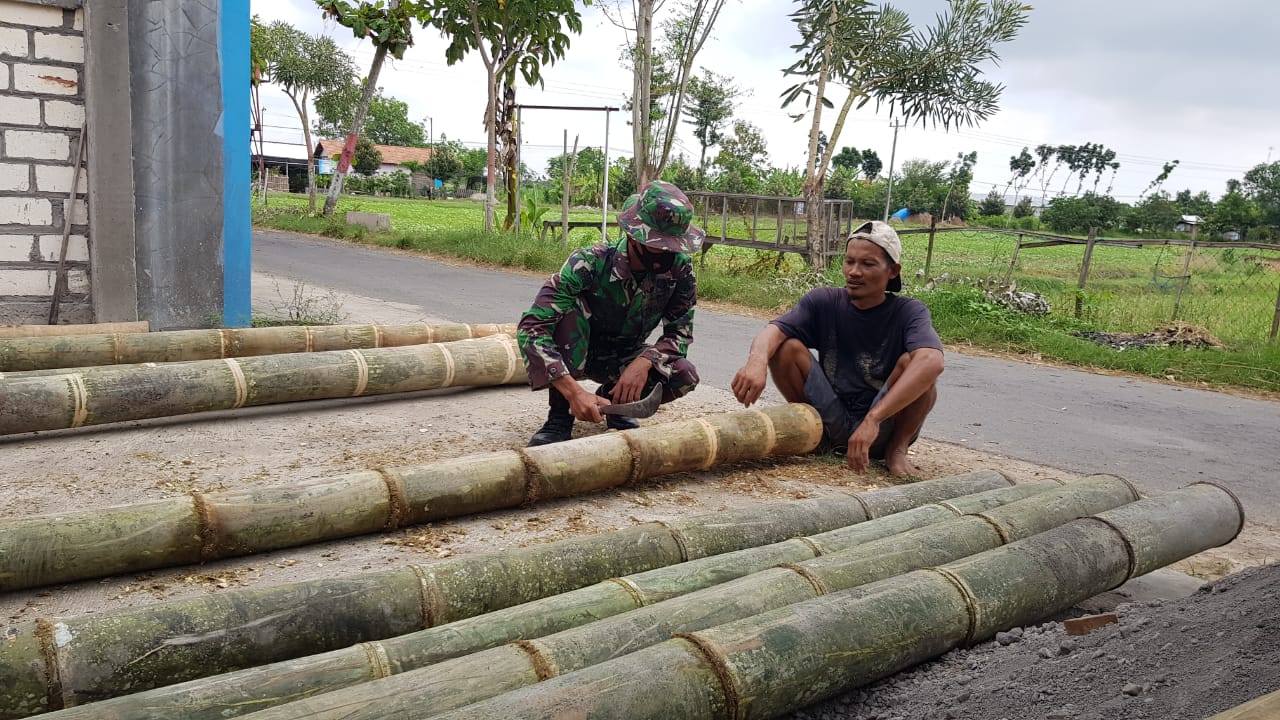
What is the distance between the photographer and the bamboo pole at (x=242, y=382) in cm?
399

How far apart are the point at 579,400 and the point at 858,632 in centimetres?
204

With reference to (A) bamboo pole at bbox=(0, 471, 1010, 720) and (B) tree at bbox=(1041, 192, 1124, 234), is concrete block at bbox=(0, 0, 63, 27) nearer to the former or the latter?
(A) bamboo pole at bbox=(0, 471, 1010, 720)

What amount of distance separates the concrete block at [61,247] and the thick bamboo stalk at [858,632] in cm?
546

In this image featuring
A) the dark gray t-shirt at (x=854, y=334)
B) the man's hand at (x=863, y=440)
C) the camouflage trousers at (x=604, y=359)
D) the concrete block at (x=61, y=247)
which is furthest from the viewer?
the concrete block at (x=61, y=247)

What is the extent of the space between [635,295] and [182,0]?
4.13 meters

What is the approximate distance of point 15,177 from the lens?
18.8 feet

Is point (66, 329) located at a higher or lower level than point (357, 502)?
higher

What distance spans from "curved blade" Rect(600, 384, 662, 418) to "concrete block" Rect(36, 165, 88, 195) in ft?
13.2

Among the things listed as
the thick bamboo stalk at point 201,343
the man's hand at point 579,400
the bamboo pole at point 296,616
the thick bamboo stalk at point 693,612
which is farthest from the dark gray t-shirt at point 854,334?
the thick bamboo stalk at point 201,343

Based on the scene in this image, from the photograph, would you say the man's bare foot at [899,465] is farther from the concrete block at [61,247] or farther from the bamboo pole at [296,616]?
the concrete block at [61,247]

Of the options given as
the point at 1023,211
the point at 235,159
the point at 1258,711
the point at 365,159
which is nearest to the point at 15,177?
the point at 235,159

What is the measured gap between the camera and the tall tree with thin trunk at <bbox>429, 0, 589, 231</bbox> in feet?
50.2

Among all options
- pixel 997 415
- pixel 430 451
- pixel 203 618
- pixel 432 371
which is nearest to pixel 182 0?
pixel 432 371

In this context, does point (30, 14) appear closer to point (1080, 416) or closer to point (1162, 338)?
point (1080, 416)
